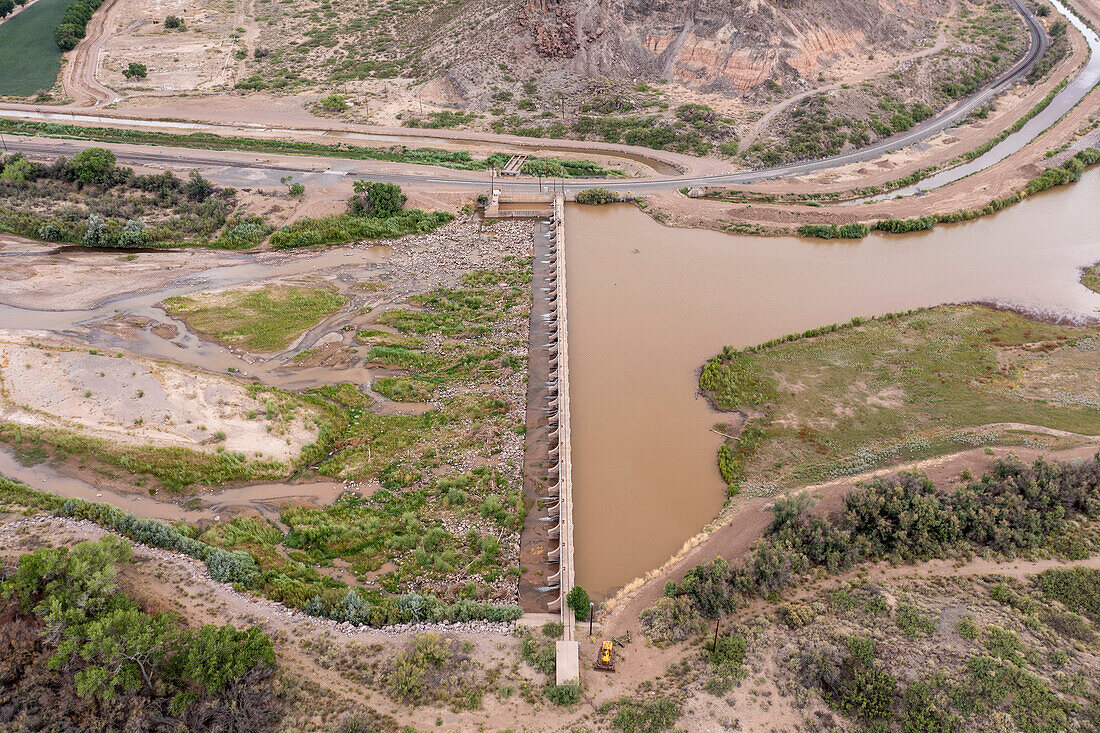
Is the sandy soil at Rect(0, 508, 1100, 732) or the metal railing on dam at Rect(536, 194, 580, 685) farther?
the metal railing on dam at Rect(536, 194, 580, 685)

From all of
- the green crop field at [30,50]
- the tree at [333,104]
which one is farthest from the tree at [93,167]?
the green crop field at [30,50]

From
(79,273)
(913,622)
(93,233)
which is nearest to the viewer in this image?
(913,622)

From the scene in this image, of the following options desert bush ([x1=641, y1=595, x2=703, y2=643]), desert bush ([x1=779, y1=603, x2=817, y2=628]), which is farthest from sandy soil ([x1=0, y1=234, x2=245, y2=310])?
desert bush ([x1=779, y1=603, x2=817, y2=628])

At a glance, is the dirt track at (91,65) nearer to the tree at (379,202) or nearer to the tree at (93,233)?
the tree at (93,233)

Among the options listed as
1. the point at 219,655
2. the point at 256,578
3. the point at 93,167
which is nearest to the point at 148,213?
the point at 93,167

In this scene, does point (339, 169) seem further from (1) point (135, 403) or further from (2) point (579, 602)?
(2) point (579, 602)

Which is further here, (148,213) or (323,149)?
(323,149)

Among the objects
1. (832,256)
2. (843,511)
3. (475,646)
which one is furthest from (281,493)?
(832,256)

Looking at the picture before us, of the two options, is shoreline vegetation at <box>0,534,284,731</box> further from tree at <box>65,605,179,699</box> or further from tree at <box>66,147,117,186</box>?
tree at <box>66,147,117,186</box>
